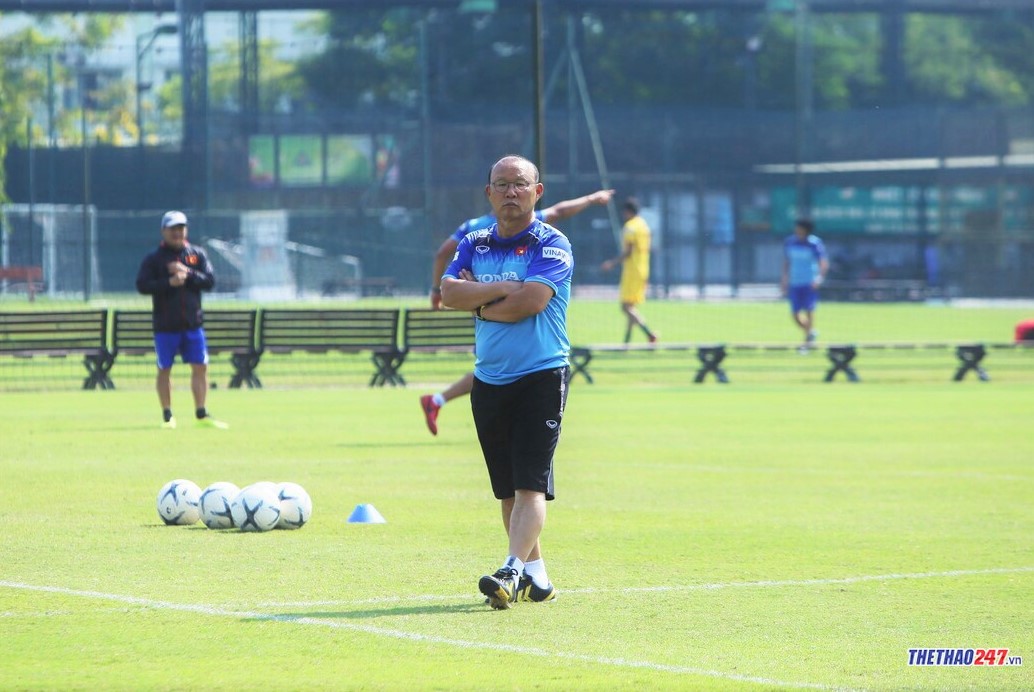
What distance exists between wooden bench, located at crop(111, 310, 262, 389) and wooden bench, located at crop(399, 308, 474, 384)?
2.20m

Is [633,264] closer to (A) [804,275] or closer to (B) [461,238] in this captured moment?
(A) [804,275]

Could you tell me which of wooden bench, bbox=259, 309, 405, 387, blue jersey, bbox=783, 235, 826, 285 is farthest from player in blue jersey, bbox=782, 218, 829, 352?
wooden bench, bbox=259, 309, 405, 387

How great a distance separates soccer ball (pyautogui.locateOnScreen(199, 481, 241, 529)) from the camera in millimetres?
10508

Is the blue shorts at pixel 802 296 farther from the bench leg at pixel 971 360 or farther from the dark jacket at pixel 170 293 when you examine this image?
the dark jacket at pixel 170 293

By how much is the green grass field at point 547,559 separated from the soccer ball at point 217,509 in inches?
7.8

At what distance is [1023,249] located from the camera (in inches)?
1743

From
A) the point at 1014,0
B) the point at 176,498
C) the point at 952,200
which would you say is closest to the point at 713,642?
the point at 176,498

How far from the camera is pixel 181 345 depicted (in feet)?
57.3

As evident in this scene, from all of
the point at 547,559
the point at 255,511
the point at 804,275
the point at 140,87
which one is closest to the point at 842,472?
the point at 547,559

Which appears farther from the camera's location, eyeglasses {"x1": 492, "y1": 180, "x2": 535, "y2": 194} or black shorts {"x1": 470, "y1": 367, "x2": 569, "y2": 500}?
black shorts {"x1": 470, "y1": 367, "x2": 569, "y2": 500}

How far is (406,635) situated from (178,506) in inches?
152

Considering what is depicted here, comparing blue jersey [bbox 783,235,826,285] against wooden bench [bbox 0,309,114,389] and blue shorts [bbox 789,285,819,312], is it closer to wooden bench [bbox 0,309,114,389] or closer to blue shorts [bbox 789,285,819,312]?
blue shorts [bbox 789,285,819,312]

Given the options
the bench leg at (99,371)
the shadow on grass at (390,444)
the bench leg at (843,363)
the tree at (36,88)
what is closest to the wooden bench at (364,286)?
the tree at (36,88)

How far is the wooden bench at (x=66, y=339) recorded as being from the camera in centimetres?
2408
